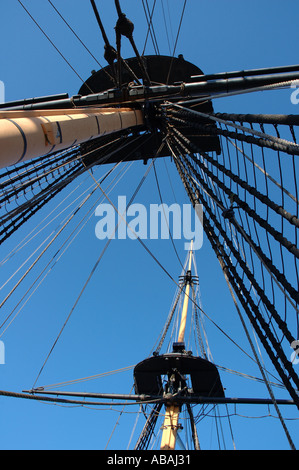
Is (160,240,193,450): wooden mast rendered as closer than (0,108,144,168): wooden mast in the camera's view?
No

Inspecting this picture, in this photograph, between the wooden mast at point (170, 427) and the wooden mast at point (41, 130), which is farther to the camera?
the wooden mast at point (170, 427)

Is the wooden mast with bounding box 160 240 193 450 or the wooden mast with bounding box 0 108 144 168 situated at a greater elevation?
the wooden mast with bounding box 160 240 193 450

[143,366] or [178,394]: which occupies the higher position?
[143,366]

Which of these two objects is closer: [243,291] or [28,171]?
[243,291]

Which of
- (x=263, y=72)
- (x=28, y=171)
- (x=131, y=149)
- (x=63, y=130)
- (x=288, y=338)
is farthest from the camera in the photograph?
(x=131, y=149)

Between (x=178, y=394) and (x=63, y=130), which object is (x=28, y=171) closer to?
(x=63, y=130)

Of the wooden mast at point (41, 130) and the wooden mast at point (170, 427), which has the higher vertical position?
the wooden mast at point (170, 427)

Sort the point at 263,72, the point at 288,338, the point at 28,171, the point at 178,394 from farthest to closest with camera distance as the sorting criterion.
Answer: the point at 178,394
the point at 263,72
the point at 28,171
the point at 288,338

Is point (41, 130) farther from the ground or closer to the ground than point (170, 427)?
closer to the ground

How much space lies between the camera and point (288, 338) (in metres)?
4.36

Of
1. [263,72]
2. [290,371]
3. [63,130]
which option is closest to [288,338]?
[290,371]

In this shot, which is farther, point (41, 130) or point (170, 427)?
point (170, 427)
